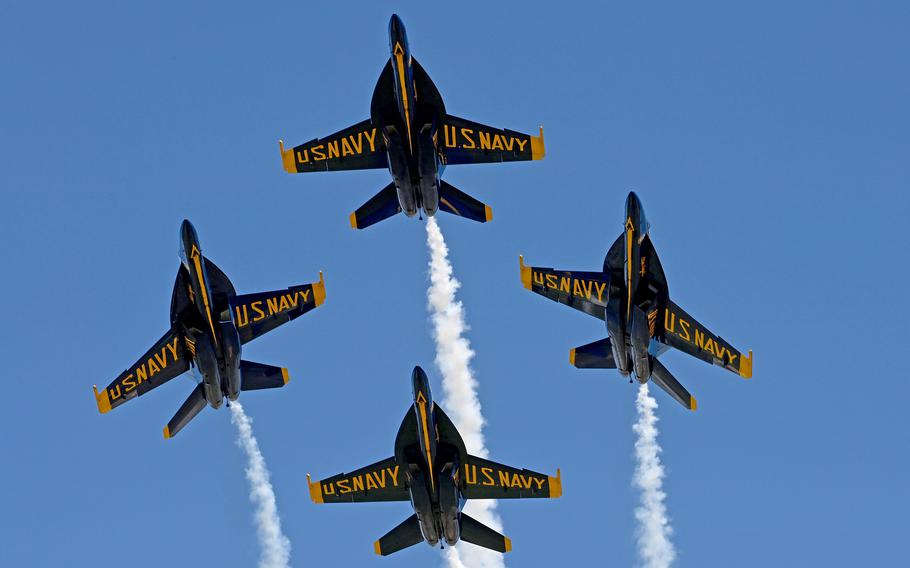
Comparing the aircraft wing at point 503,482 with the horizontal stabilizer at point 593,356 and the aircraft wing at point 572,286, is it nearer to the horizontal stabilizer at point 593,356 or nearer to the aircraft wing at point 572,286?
the horizontal stabilizer at point 593,356

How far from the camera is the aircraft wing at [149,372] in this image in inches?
3278

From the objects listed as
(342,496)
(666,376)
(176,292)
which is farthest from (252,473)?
(666,376)

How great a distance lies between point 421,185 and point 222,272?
1002cm

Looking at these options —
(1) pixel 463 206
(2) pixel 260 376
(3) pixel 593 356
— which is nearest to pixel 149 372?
(2) pixel 260 376

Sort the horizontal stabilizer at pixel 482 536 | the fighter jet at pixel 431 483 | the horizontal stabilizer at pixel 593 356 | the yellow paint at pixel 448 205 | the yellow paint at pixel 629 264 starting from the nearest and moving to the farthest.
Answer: the yellow paint at pixel 629 264
the fighter jet at pixel 431 483
the horizontal stabilizer at pixel 593 356
the horizontal stabilizer at pixel 482 536
the yellow paint at pixel 448 205

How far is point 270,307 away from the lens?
8456 centimetres

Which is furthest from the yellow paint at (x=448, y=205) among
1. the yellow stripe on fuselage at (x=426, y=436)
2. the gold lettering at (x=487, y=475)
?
the gold lettering at (x=487, y=475)

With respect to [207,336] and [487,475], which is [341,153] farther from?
[487,475]

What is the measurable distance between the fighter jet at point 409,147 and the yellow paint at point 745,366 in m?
13.9

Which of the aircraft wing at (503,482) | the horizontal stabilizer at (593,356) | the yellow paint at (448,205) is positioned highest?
the yellow paint at (448,205)

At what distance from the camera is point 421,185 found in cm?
8406

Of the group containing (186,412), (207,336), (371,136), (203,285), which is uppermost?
(371,136)

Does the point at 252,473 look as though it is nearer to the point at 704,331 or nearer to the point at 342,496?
the point at 342,496

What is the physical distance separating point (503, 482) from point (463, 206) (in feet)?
43.9
